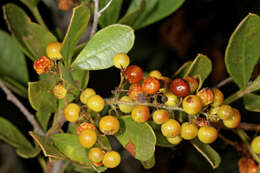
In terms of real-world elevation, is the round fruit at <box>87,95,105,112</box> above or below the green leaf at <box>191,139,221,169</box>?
above

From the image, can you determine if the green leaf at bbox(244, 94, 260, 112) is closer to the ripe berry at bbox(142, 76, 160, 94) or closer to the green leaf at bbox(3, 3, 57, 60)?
the ripe berry at bbox(142, 76, 160, 94)

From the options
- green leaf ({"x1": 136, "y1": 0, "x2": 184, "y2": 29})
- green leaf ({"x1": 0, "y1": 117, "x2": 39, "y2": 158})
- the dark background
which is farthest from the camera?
the dark background

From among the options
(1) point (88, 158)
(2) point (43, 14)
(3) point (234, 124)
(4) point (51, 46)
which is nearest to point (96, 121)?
(1) point (88, 158)

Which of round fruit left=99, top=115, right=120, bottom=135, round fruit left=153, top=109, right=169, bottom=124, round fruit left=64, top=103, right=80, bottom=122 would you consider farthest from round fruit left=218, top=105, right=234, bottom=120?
round fruit left=64, top=103, right=80, bottom=122

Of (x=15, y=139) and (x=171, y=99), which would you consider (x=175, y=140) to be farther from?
(x=15, y=139)

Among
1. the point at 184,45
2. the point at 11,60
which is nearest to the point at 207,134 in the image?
the point at 11,60

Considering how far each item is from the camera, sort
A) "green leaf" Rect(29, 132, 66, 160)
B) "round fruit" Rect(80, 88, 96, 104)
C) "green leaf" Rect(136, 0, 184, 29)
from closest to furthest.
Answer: "green leaf" Rect(29, 132, 66, 160) → "round fruit" Rect(80, 88, 96, 104) → "green leaf" Rect(136, 0, 184, 29)

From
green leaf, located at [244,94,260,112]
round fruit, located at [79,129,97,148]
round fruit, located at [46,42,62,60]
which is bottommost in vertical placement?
round fruit, located at [79,129,97,148]

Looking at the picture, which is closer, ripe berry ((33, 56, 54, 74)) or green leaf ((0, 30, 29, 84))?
ripe berry ((33, 56, 54, 74))
